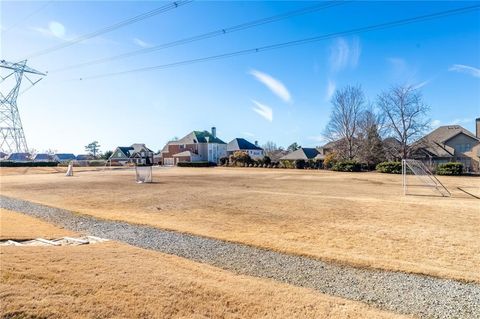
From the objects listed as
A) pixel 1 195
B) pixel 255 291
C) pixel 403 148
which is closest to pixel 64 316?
pixel 255 291

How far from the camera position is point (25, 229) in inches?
414

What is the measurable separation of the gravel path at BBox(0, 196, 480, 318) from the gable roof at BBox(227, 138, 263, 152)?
61.4 metres

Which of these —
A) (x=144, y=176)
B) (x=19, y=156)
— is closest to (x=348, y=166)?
(x=144, y=176)

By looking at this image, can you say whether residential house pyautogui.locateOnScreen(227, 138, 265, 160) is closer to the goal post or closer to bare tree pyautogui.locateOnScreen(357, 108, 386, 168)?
bare tree pyautogui.locateOnScreen(357, 108, 386, 168)

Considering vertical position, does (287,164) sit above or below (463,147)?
below

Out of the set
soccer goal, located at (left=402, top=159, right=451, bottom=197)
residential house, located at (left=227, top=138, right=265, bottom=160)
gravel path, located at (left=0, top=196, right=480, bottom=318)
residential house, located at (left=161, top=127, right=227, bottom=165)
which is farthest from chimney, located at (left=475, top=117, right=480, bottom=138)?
gravel path, located at (left=0, top=196, right=480, bottom=318)

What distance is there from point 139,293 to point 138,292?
4cm

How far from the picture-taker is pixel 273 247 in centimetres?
831

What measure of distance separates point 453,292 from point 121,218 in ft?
34.0

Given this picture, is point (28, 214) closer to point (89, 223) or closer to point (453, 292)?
point (89, 223)

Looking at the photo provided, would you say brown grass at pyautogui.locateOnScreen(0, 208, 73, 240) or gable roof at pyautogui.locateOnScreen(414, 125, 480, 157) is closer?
brown grass at pyautogui.locateOnScreen(0, 208, 73, 240)

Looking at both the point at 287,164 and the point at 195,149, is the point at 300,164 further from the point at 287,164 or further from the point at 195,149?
the point at 195,149

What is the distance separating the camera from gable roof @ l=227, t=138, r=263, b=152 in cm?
7144

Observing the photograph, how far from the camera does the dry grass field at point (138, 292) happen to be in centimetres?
425
